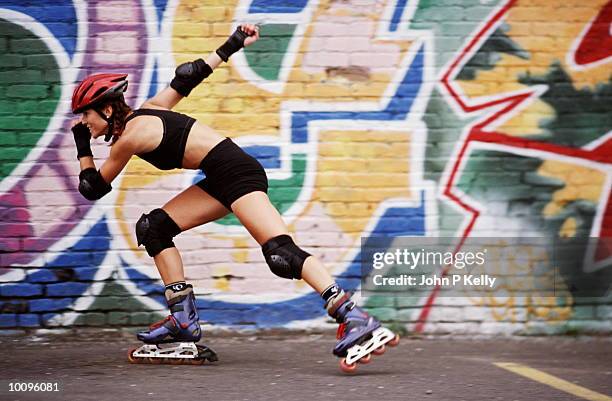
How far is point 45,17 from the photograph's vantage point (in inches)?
279

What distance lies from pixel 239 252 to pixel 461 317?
1.59 meters

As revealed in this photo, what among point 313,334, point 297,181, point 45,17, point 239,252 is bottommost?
point 313,334

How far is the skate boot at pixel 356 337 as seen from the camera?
5.71 m

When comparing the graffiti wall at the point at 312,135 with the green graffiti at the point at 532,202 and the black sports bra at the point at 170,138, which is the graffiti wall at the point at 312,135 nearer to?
the green graffiti at the point at 532,202

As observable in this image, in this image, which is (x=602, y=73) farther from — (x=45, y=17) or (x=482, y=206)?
(x=45, y=17)

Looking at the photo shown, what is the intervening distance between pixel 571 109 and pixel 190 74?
2.73m

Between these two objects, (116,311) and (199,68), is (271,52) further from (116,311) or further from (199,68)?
(116,311)

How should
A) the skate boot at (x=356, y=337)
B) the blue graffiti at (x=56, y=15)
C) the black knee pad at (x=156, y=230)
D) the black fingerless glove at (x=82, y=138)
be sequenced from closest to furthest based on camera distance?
the skate boot at (x=356, y=337)
the black fingerless glove at (x=82, y=138)
the black knee pad at (x=156, y=230)
the blue graffiti at (x=56, y=15)

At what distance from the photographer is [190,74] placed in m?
6.10

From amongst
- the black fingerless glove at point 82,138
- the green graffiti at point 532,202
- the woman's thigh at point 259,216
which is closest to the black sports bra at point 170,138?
the black fingerless glove at point 82,138

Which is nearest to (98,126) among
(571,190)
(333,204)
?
(333,204)

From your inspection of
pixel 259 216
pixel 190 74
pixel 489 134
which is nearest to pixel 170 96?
pixel 190 74

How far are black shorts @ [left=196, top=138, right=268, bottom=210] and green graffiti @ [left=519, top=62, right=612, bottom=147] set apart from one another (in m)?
2.29

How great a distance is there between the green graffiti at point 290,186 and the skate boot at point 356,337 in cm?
155
